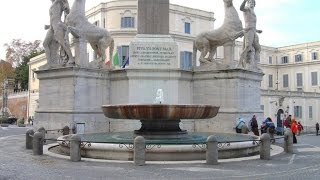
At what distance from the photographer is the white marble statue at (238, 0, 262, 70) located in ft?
69.4

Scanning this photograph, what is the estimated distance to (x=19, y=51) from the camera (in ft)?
306

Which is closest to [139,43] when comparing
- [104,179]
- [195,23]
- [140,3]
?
[140,3]

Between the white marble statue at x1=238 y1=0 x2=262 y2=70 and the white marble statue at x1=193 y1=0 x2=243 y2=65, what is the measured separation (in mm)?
440

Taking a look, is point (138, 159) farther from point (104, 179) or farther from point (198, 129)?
point (198, 129)

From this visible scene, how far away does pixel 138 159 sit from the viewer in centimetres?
1136

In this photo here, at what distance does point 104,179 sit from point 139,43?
10680 mm

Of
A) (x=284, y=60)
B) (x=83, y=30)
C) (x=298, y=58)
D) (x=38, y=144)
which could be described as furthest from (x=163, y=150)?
(x=284, y=60)

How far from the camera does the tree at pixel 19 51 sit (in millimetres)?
92438

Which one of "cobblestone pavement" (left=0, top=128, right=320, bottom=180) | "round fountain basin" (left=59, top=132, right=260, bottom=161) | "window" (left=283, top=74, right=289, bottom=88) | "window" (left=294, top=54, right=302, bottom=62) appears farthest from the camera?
"window" (left=283, top=74, right=289, bottom=88)

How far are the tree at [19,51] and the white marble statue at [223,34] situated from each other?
75753mm

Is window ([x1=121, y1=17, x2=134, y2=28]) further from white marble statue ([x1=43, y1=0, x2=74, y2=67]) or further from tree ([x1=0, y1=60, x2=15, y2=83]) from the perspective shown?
white marble statue ([x1=43, y1=0, x2=74, y2=67])

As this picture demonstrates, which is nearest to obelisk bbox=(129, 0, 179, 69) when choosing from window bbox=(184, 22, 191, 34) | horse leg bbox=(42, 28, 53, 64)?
horse leg bbox=(42, 28, 53, 64)

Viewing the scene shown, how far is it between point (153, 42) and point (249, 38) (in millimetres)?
4627

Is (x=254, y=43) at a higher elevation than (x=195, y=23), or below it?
below
